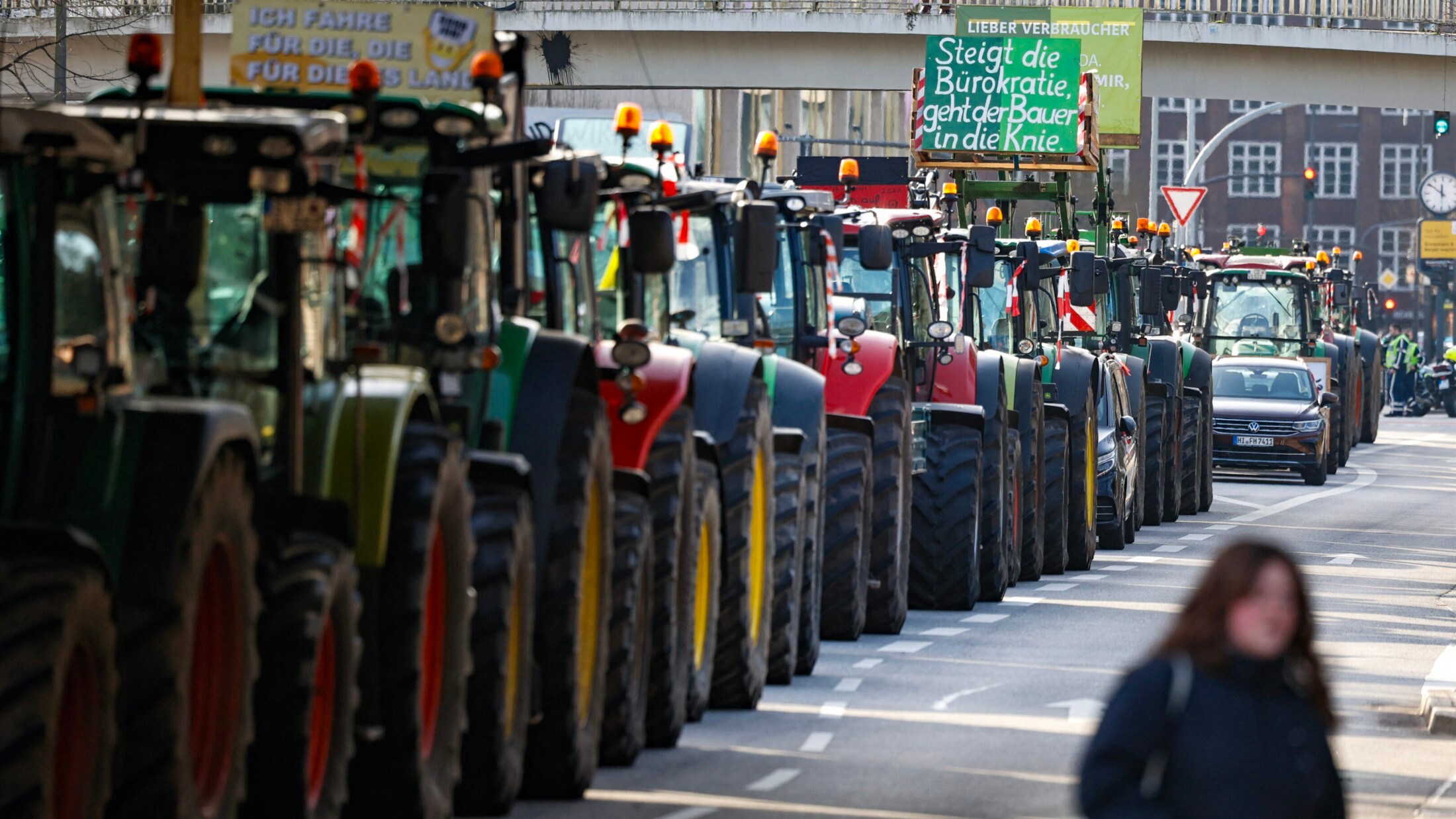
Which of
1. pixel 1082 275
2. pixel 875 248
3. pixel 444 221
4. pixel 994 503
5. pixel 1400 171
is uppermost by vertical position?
pixel 1400 171

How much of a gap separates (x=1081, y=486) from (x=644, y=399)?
12331mm

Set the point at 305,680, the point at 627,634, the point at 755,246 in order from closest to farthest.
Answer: the point at 305,680
the point at 627,634
the point at 755,246

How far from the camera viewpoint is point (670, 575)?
12727mm

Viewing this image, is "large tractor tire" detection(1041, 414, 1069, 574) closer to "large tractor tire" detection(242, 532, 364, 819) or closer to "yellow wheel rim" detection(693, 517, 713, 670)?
"yellow wheel rim" detection(693, 517, 713, 670)

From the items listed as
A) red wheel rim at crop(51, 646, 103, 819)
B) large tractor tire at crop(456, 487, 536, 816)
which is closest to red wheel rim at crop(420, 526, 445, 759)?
large tractor tire at crop(456, 487, 536, 816)

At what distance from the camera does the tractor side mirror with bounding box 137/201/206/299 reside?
859cm

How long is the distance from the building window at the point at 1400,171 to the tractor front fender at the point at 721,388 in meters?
106

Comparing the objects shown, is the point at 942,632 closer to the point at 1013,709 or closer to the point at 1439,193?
the point at 1013,709

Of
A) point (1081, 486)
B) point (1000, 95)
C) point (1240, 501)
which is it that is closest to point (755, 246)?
point (1081, 486)

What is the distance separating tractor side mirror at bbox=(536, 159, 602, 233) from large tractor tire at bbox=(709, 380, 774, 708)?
345 centimetres

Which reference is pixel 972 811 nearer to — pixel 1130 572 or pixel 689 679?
pixel 689 679

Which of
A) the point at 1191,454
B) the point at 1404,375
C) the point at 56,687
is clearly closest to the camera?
the point at 56,687

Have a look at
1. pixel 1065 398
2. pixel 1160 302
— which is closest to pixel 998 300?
pixel 1065 398

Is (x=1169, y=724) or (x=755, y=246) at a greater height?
(x=755, y=246)
